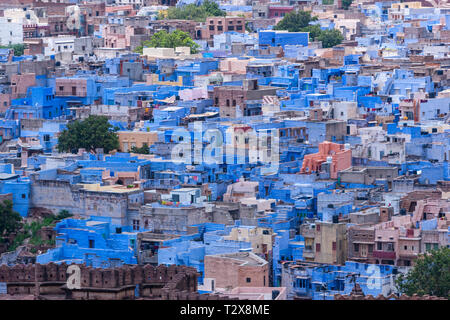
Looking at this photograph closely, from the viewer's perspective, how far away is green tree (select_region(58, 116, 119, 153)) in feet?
120

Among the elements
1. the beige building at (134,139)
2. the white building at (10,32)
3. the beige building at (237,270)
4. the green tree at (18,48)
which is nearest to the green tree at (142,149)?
the beige building at (134,139)

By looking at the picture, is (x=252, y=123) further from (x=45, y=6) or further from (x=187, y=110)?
(x=45, y=6)

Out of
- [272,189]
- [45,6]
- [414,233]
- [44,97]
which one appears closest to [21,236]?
[272,189]

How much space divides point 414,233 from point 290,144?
34.5 feet

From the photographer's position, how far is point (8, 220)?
92.2 ft

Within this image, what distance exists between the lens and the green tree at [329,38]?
6000cm

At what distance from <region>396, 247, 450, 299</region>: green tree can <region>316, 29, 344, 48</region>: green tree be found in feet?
125

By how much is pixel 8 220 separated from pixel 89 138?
8727 mm

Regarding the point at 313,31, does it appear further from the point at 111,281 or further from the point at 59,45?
the point at 111,281

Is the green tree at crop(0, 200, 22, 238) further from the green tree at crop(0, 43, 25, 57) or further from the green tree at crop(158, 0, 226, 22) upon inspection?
the green tree at crop(158, 0, 226, 22)

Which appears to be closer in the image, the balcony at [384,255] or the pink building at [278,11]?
the balcony at [384,255]

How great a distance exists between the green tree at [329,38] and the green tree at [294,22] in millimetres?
3255

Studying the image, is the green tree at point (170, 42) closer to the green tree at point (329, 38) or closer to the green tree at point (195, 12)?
the green tree at point (329, 38)

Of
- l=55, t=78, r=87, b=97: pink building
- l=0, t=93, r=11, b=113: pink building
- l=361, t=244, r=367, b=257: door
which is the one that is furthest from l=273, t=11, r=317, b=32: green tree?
l=361, t=244, r=367, b=257: door
